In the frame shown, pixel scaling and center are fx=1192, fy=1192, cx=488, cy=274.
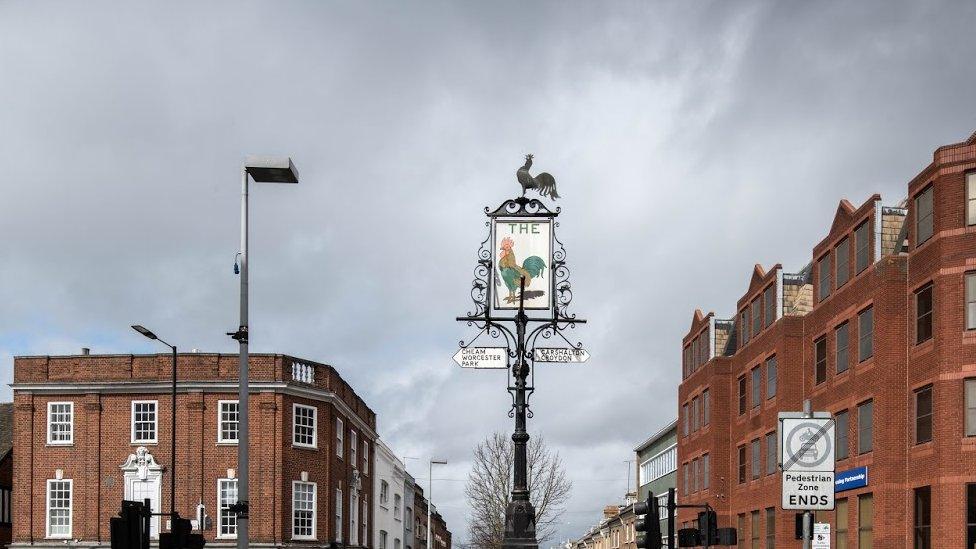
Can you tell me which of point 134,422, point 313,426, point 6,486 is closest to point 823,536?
point 313,426

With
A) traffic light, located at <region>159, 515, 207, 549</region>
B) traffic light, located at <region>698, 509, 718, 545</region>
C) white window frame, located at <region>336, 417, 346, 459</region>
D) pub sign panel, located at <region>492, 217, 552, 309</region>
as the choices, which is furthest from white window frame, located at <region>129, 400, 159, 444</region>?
pub sign panel, located at <region>492, 217, 552, 309</region>

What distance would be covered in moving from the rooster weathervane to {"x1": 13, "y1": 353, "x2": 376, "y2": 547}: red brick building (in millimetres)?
41132

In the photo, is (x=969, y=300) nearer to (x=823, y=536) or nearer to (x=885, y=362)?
(x=885, y=362)

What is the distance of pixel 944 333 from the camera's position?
39812 millimetres

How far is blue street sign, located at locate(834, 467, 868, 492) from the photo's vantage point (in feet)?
151

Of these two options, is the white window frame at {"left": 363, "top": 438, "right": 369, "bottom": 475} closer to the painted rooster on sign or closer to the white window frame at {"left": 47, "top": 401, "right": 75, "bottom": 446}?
the white window frame at {"left": 47, "top": 401, "right": 75, "bottom": 446}

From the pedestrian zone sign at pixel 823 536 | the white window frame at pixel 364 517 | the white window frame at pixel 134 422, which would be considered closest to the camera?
the pedestrian zone sign at pixel 823 536

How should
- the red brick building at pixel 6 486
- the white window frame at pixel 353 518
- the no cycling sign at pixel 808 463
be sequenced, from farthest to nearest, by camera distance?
the white window frame at pixel 353 518 → the red brick building at pixel 6 486 → the no cycling sign at pixel 808 463

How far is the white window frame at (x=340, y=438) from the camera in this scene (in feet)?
206

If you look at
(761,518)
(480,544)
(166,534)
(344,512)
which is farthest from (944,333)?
(480,544)

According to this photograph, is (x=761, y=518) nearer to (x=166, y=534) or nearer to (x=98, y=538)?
(x=98, y=538)

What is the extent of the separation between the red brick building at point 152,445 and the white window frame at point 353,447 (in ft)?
27.1

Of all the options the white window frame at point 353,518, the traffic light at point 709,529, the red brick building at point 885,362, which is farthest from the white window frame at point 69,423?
the traffic light at point 709,529

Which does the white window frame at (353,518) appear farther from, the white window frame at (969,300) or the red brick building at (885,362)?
the white window frame at (969,300)
